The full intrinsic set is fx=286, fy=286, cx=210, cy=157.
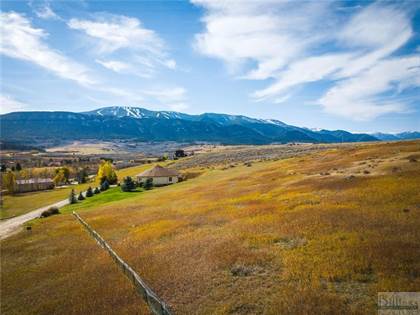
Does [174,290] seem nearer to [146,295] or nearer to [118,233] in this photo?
[146,295]

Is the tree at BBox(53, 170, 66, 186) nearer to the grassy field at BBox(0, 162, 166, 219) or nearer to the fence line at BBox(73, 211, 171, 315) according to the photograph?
the grassy field at BBox(0, 162, 166, 219)

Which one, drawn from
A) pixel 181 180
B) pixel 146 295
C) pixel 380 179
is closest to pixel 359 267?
pixel 146 295

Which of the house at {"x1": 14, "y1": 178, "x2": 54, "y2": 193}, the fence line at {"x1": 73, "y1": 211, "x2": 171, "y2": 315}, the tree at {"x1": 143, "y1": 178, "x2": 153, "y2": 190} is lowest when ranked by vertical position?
the house at {"x1": 14, "y1": 178, "x2": 54, "y2": 193}

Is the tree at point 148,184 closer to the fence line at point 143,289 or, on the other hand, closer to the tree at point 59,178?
the fence line at point 143,289

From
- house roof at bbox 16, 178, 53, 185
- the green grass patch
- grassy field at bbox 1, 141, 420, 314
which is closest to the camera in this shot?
grassy field at bbox 1, 141, 420, 314

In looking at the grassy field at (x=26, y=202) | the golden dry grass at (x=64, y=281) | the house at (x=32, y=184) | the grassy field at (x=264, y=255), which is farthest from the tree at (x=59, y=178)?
the golden dry grass at (x=64, y=281)

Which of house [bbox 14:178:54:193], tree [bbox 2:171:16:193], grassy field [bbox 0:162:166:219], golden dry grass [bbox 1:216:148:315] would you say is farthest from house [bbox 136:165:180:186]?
house [bbox 14:178:54:193]

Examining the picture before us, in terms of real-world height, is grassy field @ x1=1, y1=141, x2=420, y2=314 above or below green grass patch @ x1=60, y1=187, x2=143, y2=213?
above
